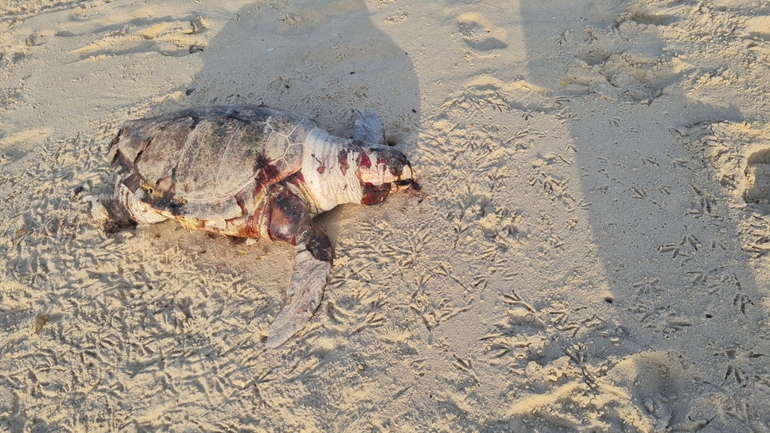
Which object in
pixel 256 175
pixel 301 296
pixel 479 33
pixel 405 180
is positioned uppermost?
pixel 479 33

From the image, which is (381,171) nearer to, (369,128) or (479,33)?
(369,128)

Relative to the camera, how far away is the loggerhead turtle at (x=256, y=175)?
3.00 meters

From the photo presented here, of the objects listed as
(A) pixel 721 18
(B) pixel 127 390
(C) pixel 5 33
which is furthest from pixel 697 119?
(C) pixel 5 33

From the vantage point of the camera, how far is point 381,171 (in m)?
3.02

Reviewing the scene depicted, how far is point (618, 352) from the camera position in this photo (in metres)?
2.35

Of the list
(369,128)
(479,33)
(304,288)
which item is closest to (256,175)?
(304,288)

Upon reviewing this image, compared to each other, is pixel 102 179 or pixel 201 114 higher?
pixel 201 114

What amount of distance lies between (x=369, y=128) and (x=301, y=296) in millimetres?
1381

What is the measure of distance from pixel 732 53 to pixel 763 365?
8.04 ft

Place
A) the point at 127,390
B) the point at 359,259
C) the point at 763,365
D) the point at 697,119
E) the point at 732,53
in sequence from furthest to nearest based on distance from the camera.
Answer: the point at 732,53 → the point at 697,119 → the point at 359,259 → the point at 127,390 → the point at 763,365

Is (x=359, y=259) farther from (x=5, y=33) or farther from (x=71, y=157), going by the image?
(x=5, y=33)

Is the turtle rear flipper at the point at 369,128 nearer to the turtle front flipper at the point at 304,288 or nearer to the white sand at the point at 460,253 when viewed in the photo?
the white sand at the point at 460,253

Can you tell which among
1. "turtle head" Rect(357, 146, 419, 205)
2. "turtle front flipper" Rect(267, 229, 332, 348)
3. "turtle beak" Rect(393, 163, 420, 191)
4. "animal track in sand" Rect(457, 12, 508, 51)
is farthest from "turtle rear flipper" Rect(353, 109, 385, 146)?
"animal track in sand" Rect(457, 12, 508, 51)

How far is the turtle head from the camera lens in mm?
3024
